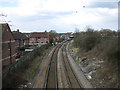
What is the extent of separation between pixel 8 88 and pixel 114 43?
9.27 metres

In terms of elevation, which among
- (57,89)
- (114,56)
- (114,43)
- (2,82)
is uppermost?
(114,43)

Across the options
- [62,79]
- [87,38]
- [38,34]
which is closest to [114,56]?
[62,79]

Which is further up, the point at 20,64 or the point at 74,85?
the point at 20,64

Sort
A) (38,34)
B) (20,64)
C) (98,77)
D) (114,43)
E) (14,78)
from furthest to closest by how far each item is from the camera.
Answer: (38,34) → (20,64) → (98,77) → (14,78) → (114,43)

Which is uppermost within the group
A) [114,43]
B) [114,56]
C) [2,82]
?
[114,43]

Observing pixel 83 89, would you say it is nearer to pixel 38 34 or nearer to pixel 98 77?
pixel 98 77

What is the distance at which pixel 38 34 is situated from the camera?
78688 millimetres

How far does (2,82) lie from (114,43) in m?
9.18

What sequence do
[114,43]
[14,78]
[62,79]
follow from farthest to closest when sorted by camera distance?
[62,79] < [14,78] < [114,43]

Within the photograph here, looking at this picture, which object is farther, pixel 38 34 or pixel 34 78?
pixel 38 34

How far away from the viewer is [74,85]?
47.5ft

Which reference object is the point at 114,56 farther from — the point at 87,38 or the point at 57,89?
the point at 87,38

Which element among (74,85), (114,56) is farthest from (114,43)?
(74,85)

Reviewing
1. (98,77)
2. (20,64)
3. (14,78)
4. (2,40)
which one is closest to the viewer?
(14,78)
